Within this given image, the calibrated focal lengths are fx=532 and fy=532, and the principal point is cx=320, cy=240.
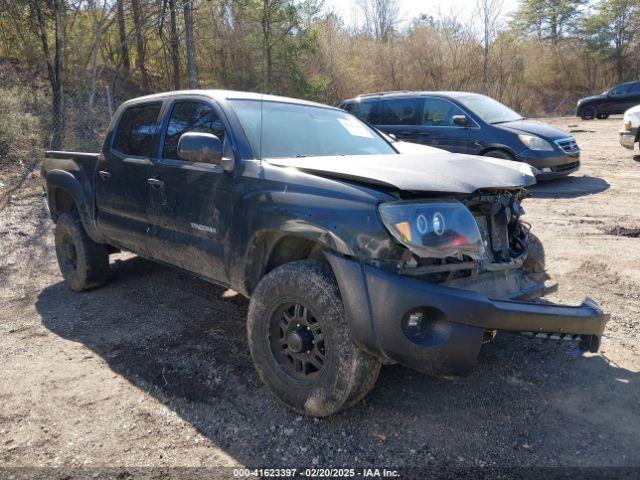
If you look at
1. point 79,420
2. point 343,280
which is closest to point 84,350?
point 79,420

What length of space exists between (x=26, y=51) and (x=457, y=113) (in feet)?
37.2

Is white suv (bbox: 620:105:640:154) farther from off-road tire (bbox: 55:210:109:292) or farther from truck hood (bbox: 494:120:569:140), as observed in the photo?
off-road tire (bbox: 55:210:109:292)

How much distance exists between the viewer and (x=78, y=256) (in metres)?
4.99

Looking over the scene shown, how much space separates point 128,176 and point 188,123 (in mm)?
741

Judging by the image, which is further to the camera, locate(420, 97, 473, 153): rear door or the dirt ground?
locate(420, 97, 473, 153): rear door

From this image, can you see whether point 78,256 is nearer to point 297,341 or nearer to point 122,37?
point 297,341

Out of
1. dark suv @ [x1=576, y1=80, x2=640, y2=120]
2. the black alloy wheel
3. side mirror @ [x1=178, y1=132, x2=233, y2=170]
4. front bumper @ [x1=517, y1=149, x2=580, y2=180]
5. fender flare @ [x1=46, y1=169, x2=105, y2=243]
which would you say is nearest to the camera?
the black alloy wheel

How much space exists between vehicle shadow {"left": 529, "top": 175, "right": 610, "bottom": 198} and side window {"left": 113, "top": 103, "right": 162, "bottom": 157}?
6.51m

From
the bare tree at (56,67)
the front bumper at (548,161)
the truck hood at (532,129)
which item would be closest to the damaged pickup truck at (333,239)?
the front bumper at (548,161)

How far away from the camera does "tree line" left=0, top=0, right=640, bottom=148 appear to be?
44.0ft

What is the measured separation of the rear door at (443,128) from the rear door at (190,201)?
6.32 m

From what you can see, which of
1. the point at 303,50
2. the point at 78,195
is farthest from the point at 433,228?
the point at 303,50

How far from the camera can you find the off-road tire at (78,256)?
16.2ft

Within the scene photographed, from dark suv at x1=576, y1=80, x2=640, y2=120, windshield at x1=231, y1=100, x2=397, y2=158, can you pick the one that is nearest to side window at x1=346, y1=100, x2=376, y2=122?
windshield at x1=231, y1=100, x2=397, y2=158
